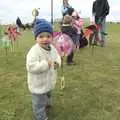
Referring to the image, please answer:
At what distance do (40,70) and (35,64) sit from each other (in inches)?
4.2

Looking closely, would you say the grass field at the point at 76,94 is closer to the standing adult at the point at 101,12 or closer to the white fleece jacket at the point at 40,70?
the white fleece jacket at the point at 40,70

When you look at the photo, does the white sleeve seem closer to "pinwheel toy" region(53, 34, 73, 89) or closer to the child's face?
the child's face

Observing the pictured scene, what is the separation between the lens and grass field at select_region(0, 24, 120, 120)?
19.5 ft

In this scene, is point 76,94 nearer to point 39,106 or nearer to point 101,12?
point 39,106

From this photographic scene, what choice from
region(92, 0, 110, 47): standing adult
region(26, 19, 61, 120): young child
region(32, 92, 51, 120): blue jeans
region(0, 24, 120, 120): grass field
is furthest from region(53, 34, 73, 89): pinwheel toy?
region(92, 0, 110, 47): standing adult

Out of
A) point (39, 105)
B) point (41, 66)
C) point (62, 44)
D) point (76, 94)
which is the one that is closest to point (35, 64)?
point (41, 66)

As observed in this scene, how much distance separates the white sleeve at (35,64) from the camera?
5062 mm

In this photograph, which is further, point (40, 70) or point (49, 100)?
point (49, 100)

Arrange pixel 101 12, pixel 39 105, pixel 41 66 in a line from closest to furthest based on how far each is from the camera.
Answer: pixel 41 66, pixel 39 105, pixel 101 12

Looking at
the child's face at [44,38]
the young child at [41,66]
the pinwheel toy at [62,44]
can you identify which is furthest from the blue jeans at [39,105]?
the pinwheel toy at [62,44]

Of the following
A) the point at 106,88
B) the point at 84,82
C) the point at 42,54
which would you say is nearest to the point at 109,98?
the point at 106,88

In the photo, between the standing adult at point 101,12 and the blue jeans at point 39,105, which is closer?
the blue jeans at point 39,105

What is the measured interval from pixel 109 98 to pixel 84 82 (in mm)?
1318

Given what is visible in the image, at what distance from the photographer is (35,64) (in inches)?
200
